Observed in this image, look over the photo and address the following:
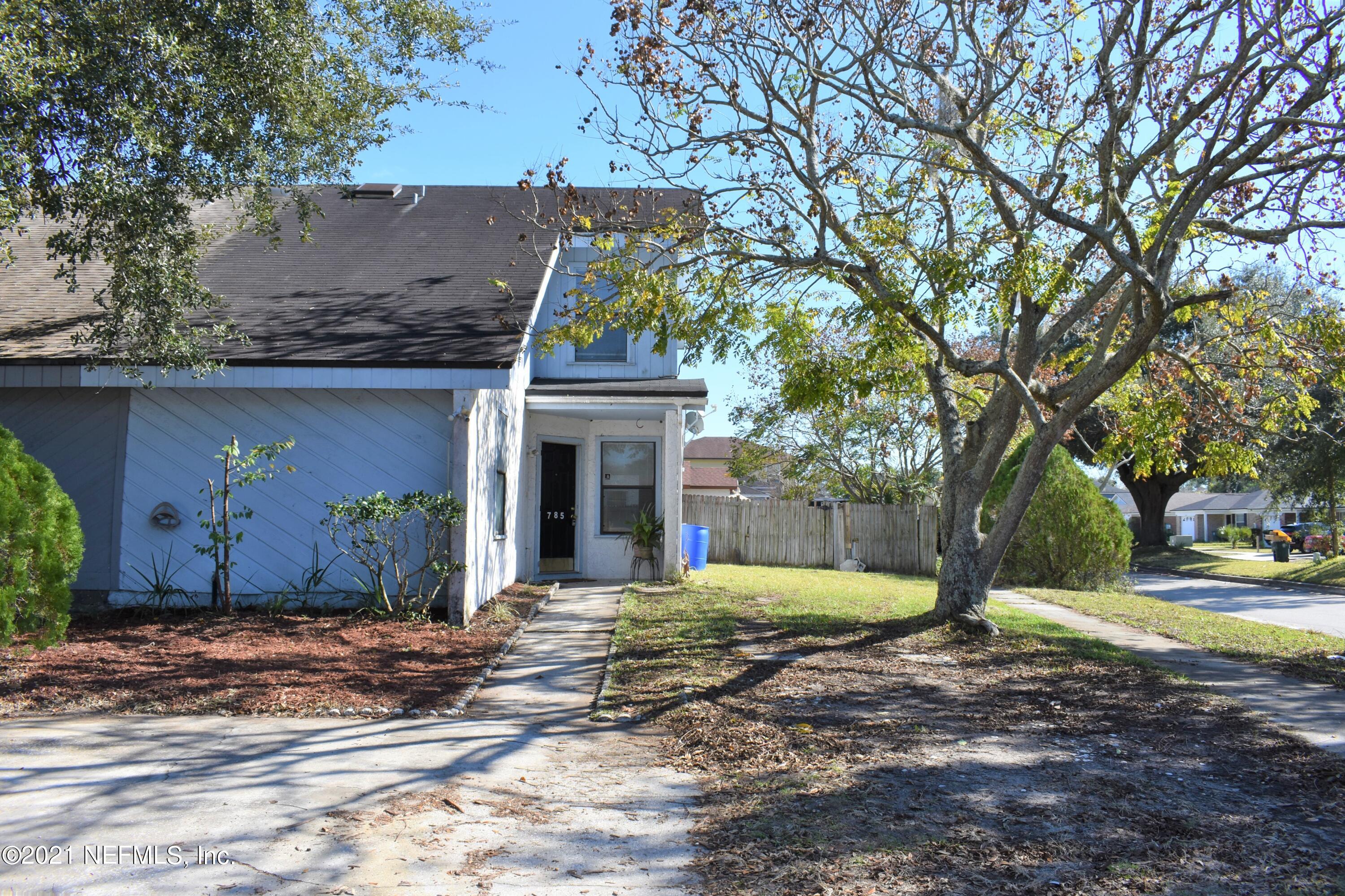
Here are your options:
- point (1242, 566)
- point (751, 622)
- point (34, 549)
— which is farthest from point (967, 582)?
point (1242, 566)

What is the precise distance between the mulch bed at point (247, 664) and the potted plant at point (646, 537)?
438cm

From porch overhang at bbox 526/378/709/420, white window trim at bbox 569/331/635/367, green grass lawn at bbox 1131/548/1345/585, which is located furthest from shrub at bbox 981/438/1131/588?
green grass lawn at bbox 1131/548/1345/585

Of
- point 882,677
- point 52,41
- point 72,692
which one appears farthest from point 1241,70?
point 72,692

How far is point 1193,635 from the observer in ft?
35.3

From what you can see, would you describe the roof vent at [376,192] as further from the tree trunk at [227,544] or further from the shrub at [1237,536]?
the shrub at [1237,536]

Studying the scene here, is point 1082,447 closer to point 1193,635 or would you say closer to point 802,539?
point 802,539

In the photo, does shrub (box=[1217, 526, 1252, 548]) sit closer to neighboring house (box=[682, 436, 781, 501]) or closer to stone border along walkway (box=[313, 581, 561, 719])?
neighboring house (box=[682, 436, 781, 501])

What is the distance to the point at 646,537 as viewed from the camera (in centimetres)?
1421

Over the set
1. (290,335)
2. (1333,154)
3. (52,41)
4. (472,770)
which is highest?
(52,41)

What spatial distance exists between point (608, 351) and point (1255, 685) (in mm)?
10111

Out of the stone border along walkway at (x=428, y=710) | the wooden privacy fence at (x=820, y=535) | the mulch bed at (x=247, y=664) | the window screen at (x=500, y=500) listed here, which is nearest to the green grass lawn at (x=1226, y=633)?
the wooden privacy fence at (x=820, y=535)

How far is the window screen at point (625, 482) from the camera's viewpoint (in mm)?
14773

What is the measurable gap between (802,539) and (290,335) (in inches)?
537

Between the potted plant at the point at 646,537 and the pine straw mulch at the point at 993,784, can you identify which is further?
the potted plant at the point at 646,537
